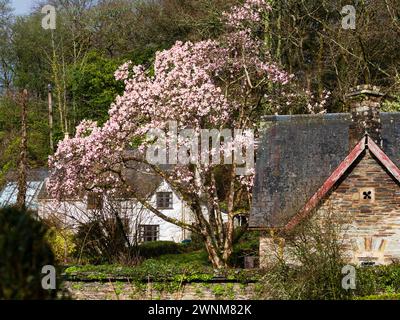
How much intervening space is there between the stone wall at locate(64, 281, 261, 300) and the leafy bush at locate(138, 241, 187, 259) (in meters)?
12.1

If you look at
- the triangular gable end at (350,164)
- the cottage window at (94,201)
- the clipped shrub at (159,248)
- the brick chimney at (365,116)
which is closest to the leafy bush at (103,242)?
the cottage window at (94,201)

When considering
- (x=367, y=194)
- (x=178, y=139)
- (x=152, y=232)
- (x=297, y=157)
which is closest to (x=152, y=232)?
(x=152, y=232)

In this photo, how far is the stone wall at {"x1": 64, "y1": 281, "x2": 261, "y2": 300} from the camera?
60.2ft

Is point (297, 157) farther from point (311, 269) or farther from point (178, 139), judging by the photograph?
point (311, 269)

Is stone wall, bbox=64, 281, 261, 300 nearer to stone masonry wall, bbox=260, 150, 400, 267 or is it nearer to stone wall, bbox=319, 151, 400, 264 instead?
stone masonry wall, bbox=260, 150, 400, 267

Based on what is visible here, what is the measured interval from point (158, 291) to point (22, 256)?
1235cm

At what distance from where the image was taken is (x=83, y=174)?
24.1 m

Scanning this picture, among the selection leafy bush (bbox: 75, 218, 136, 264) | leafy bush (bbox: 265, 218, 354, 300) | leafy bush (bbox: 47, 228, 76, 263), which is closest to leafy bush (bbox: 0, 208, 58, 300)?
leafy bush (bbox: 265, 218, 354, 300)

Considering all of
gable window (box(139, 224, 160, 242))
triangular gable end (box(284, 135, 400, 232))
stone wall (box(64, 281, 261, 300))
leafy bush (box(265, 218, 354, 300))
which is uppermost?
triangular gable end (box(284, 135, 400, 232))

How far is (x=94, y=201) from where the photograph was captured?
27391 millimetres

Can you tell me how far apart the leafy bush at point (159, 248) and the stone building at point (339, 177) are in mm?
11296
